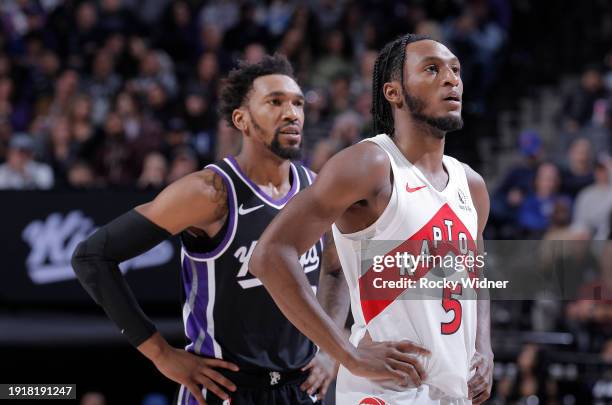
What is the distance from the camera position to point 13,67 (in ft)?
40.0

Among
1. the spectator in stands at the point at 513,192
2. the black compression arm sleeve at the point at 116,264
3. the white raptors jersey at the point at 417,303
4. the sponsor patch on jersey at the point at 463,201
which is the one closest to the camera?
the white raptors jersey at the point at 417,303

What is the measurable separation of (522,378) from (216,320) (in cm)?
384

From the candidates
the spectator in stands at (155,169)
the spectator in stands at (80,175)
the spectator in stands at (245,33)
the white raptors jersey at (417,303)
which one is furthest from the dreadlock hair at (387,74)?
the spectator in stands at (245,33)

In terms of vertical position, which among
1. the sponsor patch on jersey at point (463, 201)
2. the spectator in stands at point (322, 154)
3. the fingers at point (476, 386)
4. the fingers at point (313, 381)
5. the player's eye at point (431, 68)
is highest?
the spectator in stands at point (322, 154)

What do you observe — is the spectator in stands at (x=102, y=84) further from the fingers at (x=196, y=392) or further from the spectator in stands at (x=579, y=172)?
the fingers at (x=196, y=392)

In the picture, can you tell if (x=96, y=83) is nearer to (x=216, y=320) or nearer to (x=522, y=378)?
(x=522, y=378)

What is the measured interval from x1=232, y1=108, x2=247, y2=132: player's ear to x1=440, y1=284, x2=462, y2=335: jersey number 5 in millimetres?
1612

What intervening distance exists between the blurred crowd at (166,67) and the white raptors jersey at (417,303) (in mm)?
5885

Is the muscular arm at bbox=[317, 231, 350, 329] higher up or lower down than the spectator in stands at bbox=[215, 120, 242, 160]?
lower down

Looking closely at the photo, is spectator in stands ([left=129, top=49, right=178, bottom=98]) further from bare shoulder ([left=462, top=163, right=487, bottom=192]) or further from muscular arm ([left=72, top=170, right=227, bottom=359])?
bare shoulder ([left=462, top=163, right=487, bottom=192])

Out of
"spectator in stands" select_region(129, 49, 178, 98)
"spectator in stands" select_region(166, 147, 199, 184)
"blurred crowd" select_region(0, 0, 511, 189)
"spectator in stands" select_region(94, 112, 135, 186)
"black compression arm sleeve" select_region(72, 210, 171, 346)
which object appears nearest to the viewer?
"black compression arm sleeve" select_region(72, 210, 171, 346)

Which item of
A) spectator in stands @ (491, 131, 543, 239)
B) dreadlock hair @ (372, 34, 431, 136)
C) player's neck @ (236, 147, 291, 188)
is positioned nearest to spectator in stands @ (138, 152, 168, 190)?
spectator in stands @ (491, 131, 543, 239)

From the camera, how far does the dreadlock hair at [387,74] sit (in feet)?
12.1

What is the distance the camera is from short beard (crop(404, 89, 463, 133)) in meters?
3.51
